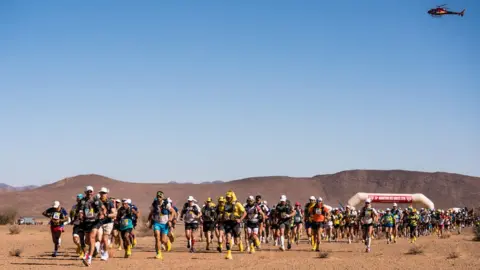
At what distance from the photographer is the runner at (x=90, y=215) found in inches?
674

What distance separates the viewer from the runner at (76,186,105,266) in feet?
56.2

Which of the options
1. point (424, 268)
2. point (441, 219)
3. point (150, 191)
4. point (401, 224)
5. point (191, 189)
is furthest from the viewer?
point (191, 189)

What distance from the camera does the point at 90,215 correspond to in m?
17.1

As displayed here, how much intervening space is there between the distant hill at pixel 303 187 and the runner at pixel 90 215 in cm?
10373

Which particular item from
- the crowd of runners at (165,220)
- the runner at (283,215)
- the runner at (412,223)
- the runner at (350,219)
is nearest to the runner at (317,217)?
the crowd of runners at (165,220)

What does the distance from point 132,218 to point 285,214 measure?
591 cm

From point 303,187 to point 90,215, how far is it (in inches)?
5034

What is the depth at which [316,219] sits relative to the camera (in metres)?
23.0

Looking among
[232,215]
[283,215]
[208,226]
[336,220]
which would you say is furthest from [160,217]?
[336,220]

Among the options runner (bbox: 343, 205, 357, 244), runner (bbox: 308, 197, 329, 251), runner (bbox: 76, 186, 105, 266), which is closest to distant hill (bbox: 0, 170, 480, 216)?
runner (bbox: 343, 205, 357, 244)

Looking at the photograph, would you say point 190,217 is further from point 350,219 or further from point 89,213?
point 350,219

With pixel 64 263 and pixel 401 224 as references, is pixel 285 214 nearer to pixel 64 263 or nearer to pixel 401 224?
pixel 64 263

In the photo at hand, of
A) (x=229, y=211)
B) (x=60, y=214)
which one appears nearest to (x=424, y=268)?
(x=229, y=211)

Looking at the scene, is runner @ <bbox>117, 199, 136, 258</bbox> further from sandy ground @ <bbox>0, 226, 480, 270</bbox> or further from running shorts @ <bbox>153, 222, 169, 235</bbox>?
running shorts @ <bbox>153, 222, 169, 235</bbox>
